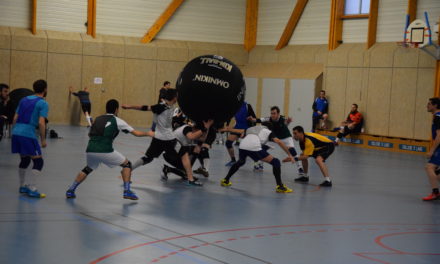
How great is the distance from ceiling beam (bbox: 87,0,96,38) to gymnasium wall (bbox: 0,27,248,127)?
1.16 feet

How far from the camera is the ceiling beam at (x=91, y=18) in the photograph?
2834 centimetres

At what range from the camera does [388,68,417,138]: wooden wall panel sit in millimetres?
24719

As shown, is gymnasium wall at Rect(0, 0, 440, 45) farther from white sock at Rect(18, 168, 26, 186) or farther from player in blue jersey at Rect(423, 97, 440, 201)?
white sock at Rect(18, 168, 26, 186)

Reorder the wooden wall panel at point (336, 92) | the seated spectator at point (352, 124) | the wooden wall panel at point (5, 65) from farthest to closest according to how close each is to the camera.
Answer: the wooden wall panel at point (336, 92) < the wooden wall panel at point (5, 65) < the seated spectator at point (352, 124)

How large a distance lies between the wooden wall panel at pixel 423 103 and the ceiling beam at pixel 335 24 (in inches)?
190

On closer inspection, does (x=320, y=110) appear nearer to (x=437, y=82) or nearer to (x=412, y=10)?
(x=412, y=10)

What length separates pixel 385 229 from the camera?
29.8 feet

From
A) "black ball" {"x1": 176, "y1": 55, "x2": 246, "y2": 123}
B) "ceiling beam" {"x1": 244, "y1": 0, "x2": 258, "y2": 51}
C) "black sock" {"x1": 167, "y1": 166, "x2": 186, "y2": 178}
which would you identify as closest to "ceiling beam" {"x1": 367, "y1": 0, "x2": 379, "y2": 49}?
"ceiling beam" {"x1": 244, "y1": 0, "x2": 258, "y2": 51}

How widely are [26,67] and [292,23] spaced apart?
1247 centimetres

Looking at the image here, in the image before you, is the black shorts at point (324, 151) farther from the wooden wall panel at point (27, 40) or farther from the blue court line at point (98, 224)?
the wooden wall panel at point (27, 40)

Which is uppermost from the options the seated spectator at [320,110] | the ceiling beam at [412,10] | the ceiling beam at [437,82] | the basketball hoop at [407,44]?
the ceiling beam at [412,10]

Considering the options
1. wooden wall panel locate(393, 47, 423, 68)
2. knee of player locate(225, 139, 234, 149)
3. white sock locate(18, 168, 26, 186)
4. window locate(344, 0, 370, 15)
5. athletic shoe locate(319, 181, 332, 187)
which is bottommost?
athletic shoe locate(319, 181, 332, 187)

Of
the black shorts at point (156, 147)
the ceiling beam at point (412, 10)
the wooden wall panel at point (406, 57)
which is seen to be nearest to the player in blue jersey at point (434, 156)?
the black shorts at point (156, 147)

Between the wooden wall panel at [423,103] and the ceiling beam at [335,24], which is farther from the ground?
the ceiling beam at [335,24]
